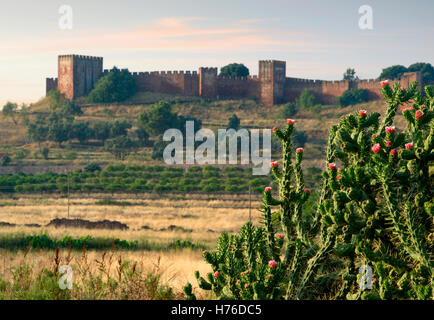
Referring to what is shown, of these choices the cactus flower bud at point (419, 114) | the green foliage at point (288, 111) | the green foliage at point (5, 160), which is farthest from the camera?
the green foliage at point (288, 111)

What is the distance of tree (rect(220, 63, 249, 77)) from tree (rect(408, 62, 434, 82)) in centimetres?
2856

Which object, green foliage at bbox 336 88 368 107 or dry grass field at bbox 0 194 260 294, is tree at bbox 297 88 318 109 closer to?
green foliage at bbox 336 88 368 107

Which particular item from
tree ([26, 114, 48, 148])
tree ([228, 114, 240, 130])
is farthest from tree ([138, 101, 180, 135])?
tree ([26, 114, 48, 148])

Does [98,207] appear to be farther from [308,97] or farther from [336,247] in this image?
[308,97]

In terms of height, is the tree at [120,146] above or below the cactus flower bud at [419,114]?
below

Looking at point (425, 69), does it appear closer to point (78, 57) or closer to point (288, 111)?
point (288, 111)

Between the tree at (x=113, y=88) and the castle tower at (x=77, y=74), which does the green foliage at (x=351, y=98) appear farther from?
the castle tower at (x=77, y=74)

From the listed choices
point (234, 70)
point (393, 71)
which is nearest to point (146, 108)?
point (234, 70)

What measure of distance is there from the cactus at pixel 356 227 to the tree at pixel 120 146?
48.9 m

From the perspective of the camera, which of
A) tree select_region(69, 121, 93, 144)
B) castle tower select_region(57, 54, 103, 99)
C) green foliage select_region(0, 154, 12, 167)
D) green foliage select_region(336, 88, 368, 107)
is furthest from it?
castle tower select_region(57, 54, 103, 99)

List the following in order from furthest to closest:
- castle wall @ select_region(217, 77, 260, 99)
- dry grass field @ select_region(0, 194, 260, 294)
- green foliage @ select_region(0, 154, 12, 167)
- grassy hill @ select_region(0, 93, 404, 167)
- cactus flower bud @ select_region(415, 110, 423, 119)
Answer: castle wall @ select_region(217, 77, 260, 99), grassy hill @ select_region(0, 93, 404, 167), green foliage @ select_region(0, 154, 12, 167), dry grass field @ select_region(0, 194, 260, 294), cactus flower bud @ select_region(415, 110, 423, 119)

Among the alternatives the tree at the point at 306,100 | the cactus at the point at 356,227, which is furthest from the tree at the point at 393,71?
the cactus at the point at 356,227

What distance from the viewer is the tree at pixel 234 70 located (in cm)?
9288

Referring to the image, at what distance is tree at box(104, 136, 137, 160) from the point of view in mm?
54969
